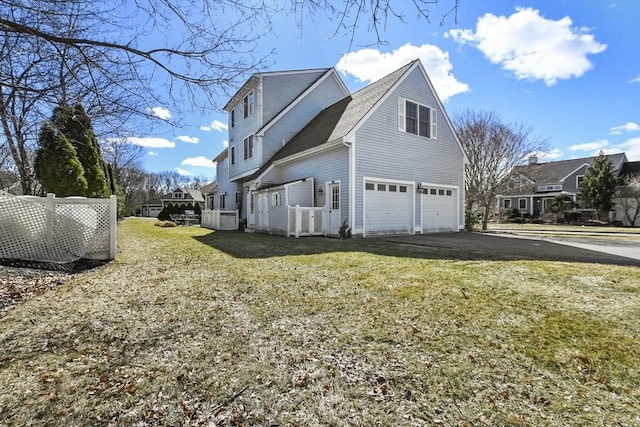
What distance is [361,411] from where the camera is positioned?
203 centimetres

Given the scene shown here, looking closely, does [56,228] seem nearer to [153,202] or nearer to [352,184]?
[352,184]

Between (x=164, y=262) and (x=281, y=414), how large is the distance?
241 inches

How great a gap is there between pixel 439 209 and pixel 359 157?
567 cm

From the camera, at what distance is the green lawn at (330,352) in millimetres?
2037

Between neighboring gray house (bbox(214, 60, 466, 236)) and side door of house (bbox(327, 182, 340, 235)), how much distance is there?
0.14 feet

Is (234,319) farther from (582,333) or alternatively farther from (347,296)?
(582,333)

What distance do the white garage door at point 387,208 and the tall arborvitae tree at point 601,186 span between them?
25586mm

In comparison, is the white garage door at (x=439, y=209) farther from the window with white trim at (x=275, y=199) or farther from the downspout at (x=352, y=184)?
the window with white trim at (x=275, y=199)

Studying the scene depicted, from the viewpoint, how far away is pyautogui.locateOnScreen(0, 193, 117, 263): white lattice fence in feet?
19.2

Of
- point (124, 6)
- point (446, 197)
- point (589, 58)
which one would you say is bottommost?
point (446, 197)

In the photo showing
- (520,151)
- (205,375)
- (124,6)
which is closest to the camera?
(205,375)

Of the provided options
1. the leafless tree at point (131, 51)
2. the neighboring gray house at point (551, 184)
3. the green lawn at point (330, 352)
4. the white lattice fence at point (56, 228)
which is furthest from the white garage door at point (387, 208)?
the neighboring gray house at point (551, 184)

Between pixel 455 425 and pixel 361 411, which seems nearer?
→ pixel 455 425

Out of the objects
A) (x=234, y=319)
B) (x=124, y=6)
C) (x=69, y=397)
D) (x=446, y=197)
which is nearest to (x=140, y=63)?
(x=124, y=6)
